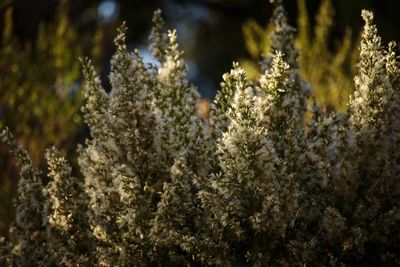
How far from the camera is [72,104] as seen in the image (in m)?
6.02

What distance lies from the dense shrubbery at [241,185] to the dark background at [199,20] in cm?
A: 231

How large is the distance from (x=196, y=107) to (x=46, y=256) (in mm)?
1002

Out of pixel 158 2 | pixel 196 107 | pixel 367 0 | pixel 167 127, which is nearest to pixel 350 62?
pixel 367 0

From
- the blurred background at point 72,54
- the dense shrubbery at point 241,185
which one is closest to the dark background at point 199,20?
the blurred background at point 72,54

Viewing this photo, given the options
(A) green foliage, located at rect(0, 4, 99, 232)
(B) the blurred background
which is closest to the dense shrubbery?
(B) the blurred background

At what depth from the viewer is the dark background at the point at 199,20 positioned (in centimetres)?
845

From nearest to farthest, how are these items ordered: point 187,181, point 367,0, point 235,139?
point 235,139
point 187,181
point 367,0

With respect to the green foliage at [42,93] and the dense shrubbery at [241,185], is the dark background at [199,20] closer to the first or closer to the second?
the green foliage at [42,93]

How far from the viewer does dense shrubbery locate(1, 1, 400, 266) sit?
103 inches

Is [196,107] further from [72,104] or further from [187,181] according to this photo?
[72,104]

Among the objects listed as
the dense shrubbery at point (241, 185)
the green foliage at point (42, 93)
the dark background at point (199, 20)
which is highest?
the dark background at point (199, 20)

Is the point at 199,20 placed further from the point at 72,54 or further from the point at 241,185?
the point at 241,185

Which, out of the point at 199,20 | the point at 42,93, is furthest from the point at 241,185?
the point at 199,20

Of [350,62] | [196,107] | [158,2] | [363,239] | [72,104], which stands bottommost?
[363,239]
